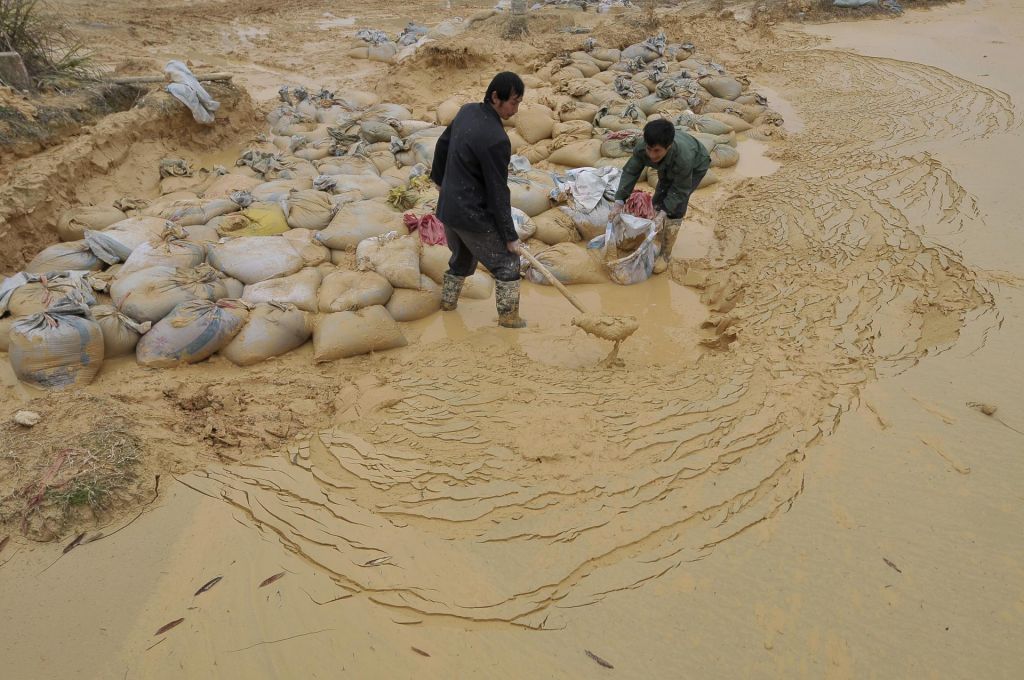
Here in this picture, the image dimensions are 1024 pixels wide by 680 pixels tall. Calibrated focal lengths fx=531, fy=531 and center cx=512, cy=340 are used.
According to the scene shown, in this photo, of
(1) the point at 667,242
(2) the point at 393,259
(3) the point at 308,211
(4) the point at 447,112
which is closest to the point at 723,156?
(1) the point at 667,242

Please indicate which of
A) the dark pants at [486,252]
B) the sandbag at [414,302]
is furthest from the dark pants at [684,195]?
the sandbag at [414,302]

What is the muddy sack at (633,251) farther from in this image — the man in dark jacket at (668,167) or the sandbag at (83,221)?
the sandbag at (83,221)

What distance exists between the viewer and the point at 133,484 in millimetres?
1931

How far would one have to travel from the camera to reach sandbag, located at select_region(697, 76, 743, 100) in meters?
6.64

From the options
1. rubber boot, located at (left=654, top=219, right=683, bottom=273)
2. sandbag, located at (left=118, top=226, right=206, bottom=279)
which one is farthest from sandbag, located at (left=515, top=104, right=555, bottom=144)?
sandbag, located at (left=118, top=226, right=206, bottom=279)

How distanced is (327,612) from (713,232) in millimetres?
3950

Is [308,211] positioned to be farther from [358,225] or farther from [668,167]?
[668,167]

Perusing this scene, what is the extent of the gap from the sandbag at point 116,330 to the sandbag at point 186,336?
48mm

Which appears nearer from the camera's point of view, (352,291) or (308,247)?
(352,291)

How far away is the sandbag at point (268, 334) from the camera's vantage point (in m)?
2.86

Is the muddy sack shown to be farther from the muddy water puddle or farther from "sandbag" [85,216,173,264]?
"sandbag" [85,216,173,264]

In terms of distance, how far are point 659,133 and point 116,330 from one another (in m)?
3.19

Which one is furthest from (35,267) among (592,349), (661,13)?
(661,13)

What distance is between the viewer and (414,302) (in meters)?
3.30
